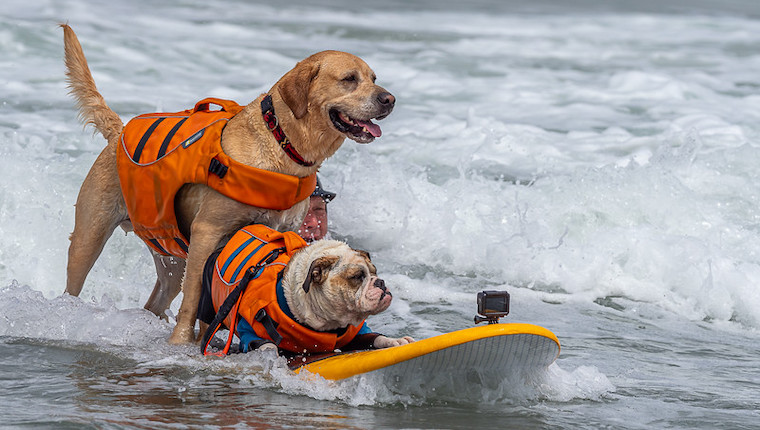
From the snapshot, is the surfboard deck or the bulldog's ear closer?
the surfboard deck

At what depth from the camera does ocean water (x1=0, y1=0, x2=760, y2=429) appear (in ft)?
15.0

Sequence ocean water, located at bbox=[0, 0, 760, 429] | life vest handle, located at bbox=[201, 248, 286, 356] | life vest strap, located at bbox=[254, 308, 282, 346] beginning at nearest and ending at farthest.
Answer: ocean water, located at bbox=[0, 0, 760, 429], life vest strap, located at bbox=[254, 308, 282, 346], life vest handle, located at bbox=[201, 248, 286, 356]

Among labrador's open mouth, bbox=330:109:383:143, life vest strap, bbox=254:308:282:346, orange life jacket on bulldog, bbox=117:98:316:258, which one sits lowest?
life vest strap, bbox=254:308:282:346

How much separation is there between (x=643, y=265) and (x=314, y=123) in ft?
13.6

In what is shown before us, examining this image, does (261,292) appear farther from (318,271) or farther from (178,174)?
(178,174)

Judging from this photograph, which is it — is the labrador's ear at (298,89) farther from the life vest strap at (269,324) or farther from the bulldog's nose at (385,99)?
the life vest strap at (269,324)

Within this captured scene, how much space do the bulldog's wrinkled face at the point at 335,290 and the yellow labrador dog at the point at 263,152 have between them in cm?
68

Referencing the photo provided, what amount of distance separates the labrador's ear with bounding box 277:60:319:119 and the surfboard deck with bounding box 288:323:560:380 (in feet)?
4.55

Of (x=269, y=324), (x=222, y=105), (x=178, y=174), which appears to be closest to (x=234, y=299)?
(x=269, y=324)

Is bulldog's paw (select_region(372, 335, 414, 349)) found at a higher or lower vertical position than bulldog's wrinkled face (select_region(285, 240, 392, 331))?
lower

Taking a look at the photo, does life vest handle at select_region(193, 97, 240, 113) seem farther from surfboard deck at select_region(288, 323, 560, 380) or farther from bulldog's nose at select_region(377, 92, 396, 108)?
surfboard deck at select_region(288, 323, 560, 380)

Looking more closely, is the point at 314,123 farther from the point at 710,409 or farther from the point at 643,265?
the point at 643,265

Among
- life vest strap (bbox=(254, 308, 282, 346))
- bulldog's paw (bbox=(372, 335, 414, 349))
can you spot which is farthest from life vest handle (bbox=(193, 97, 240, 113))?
bulldog's paw (bbox=(372, 335, 414, 349))

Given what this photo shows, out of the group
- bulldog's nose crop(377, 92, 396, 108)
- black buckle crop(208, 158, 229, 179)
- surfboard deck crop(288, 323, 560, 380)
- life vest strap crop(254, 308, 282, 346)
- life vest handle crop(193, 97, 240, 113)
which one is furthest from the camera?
life vest handle crop(193, 97, 240, 113)
